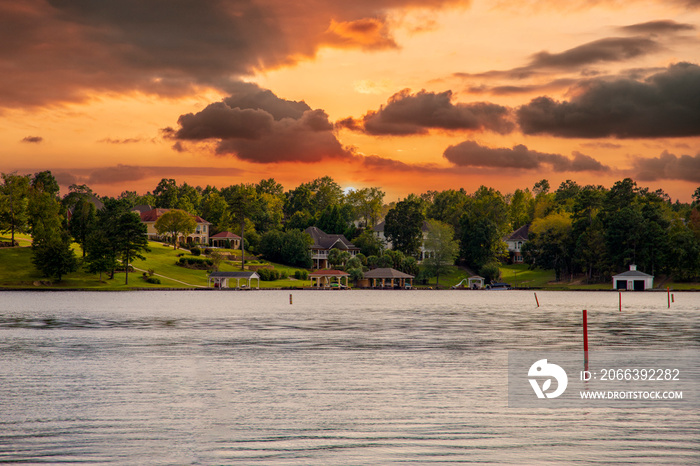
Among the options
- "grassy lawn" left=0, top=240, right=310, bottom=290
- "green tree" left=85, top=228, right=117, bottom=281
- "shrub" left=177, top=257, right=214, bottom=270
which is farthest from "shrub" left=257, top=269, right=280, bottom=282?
"green tree" left=85, top=228, right=117, bottom=281

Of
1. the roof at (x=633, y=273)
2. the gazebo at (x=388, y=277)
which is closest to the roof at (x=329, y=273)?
the gazebo at (x=388, y=277)

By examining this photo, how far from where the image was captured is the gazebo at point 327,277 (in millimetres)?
160125

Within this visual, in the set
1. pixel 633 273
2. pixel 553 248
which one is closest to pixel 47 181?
pixel 553 248

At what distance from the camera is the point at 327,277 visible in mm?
170375

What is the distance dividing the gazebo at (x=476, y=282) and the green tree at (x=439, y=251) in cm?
660

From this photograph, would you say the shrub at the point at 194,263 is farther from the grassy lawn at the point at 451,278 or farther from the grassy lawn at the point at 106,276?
the grassy lawn at the point at 451,278

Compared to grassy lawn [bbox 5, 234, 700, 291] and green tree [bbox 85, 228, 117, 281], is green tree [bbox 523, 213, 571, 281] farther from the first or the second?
green tree [bbox 85, 228, 117, 281]

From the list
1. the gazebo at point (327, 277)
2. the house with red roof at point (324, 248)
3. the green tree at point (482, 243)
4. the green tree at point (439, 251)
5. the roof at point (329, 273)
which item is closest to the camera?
the roof at point (329, 273)

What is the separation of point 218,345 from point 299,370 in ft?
38.5

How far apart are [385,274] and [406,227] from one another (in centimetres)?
2914

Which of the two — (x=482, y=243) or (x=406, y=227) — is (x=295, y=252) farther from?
(x=482, y=243)

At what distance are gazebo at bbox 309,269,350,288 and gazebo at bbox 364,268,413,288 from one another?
6.33m

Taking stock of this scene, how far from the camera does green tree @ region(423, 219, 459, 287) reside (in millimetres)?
174500

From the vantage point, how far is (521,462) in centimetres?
1411
